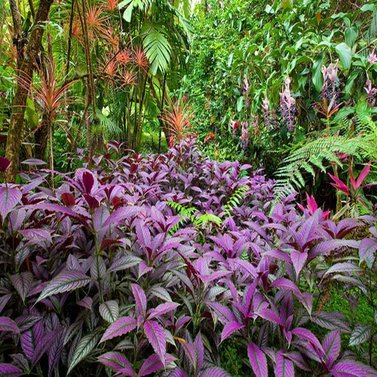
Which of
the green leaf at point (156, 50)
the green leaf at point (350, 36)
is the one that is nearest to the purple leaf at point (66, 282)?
the green leaf at point (350, 36)

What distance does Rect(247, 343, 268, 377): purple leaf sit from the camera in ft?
2.57

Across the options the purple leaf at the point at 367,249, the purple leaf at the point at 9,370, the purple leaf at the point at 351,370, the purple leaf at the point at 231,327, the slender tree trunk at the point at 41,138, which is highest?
the slender tree trunk at the point at 41,138

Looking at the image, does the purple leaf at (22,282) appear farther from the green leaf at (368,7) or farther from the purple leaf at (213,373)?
the green leaf at (368,7)

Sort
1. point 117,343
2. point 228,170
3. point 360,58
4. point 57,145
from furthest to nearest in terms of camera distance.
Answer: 1. point 57,145
2. point 228,170
3. point 360,58
4. point 117,343

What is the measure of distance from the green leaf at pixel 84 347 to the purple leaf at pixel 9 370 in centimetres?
11

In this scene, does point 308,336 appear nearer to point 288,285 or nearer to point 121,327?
point 288,285

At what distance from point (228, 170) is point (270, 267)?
5.34 feet

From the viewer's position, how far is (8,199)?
33.6 inches

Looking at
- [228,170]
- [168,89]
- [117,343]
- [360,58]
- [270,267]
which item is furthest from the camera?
[168,89]

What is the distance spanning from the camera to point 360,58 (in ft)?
7.70

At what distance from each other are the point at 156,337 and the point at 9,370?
1.09 feet

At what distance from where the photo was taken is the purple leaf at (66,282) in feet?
2.68

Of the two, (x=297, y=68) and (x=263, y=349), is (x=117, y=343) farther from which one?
(x=297, y=68)

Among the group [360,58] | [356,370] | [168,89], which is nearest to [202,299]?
[356,370]
